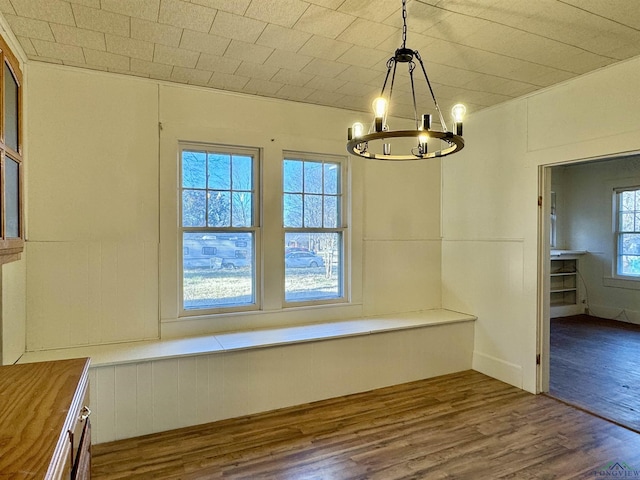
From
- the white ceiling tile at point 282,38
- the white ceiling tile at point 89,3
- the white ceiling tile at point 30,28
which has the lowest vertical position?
the white ceiling tile at point 30,28

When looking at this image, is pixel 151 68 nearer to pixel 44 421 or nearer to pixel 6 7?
pixel 6 7

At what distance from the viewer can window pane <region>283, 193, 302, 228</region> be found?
12.2 feet

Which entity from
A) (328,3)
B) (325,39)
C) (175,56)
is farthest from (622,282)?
(175,56)

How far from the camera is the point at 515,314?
362 centimetres

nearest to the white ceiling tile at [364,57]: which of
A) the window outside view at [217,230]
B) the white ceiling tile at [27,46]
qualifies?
the window outside view at [217,230]

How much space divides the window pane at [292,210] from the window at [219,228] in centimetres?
30

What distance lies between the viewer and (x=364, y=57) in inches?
108

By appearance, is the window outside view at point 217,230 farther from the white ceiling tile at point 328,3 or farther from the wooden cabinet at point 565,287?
the wooden cabinet at point 565,287

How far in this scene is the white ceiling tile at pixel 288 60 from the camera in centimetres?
270

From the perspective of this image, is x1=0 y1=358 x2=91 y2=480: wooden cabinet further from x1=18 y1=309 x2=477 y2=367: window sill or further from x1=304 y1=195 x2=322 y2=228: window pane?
x1=304 y1=195 x2=322 y2=228: window pane

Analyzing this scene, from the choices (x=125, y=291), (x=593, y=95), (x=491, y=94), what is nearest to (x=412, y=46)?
(x=491, y=94)

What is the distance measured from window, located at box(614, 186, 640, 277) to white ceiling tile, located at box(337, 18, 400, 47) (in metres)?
5.85

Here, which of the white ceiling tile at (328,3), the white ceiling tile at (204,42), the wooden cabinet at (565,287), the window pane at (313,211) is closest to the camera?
the white ceiling tile at (328,3)

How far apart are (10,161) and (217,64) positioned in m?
1.55
